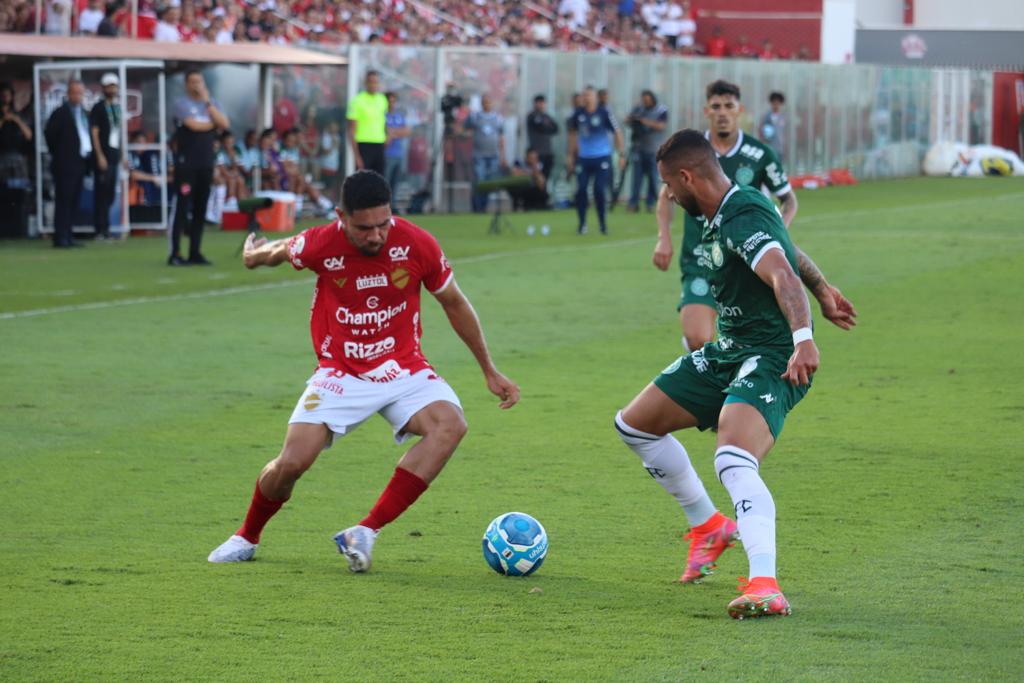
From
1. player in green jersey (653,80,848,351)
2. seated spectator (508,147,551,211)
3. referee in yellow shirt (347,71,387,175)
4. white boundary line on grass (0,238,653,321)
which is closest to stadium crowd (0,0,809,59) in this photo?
referee in yellow shirt (347,71,387,175)

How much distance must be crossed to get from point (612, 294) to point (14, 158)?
Result: 10.2 meters

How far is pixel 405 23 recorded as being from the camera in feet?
112

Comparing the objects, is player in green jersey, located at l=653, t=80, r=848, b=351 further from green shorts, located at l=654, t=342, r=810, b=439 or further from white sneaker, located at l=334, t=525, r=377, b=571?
white sneaker, located at l=334, t=525, r=377, b=571

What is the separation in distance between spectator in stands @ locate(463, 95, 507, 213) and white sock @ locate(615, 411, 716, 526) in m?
23.7

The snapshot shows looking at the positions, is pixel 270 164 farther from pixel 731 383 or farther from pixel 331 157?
pixel 731 383

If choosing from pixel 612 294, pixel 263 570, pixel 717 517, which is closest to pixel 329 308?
pixel 263 570

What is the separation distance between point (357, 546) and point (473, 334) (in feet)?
3.47

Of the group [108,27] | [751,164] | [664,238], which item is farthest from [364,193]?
[108,27]

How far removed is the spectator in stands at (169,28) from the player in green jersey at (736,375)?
20177 millimetres

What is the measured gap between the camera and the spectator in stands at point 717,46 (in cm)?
4728

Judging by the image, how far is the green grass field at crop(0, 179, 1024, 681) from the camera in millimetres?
5359

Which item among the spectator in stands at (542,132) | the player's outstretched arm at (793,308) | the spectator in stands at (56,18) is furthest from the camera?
the spectator in stands at (542,132)

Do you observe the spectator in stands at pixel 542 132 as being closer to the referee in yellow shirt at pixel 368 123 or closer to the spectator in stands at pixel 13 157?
the referee in yellow shirt at pixel 368 123

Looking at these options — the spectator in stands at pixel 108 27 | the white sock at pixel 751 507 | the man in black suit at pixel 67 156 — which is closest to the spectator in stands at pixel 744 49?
the spectator in stands at pixel 108 27
